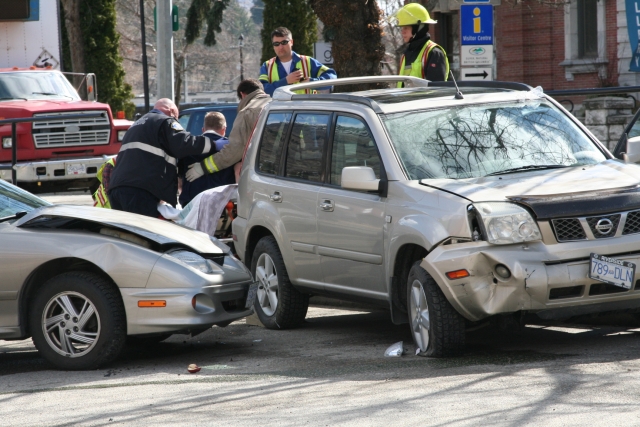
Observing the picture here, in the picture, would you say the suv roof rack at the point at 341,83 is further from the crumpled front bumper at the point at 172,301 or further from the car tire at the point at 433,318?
the car tire at the point at 433,318

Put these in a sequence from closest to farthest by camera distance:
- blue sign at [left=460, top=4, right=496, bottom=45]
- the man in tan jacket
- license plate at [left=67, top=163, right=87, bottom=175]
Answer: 1. the man in tan jacket
2. blue sign at [left=460, top=4, right=496, bottom=45]
3. license plate at [left=67, top=163, right=87, bottom=175]

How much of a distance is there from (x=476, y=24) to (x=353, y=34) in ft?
5.26

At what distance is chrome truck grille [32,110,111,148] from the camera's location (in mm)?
17922

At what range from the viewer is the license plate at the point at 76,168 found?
17.7 meters

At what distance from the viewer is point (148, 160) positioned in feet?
33.4

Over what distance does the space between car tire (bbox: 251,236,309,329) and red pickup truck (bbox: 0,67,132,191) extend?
875 cm

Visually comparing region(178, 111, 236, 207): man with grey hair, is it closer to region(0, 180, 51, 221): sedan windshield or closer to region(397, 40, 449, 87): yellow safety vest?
region(397, 40, 449, 87): yellow safety vest

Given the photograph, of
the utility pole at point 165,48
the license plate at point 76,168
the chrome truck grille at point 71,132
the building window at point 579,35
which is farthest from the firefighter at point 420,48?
the building window at point 579,35

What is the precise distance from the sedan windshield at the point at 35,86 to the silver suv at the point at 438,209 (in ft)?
34.2

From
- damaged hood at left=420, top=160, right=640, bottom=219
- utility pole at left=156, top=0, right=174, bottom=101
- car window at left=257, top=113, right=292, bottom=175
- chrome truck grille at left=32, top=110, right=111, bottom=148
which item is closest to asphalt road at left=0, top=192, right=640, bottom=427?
damaged hood at left=420, top=160, right=640, bottom=219

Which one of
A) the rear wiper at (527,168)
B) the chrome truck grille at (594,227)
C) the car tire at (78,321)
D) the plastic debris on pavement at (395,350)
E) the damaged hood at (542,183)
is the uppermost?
the rear wiper at (527,168)

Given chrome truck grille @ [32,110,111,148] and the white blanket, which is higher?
chrome truck grille @ [32,110,111,148]

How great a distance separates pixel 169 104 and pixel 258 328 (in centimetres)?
270

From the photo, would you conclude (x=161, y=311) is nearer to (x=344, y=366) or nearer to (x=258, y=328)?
(x=344, y=366)
